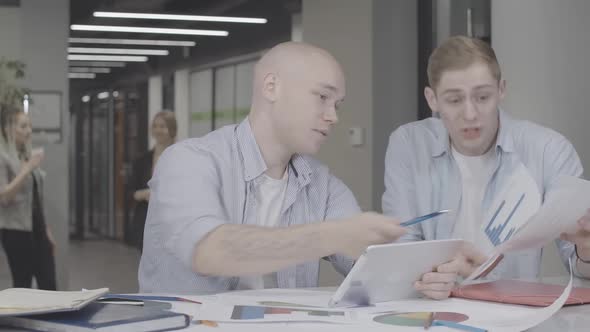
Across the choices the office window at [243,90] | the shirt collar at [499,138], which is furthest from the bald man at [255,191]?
the office window at [243,90]

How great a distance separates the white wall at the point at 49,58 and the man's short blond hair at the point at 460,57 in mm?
4337

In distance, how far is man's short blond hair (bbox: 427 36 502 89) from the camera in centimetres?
269

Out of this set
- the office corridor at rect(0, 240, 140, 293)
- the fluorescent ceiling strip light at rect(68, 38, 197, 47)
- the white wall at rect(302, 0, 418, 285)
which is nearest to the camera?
the white wall at rect(302, 0, 418, 285)

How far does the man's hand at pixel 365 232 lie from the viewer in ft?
6.11

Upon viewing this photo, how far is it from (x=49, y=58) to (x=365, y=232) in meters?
5.15

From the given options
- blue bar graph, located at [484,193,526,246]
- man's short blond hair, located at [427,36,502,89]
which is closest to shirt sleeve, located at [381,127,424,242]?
man's short blond hair, located at [427,36,502,89]

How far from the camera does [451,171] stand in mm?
2834

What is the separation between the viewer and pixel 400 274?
77.1 inches

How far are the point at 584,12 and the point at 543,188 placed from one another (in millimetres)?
1862

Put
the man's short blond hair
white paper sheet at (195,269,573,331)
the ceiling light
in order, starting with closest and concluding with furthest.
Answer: white paper sheet at (195,269,573,331) → the man's short blond hair → the ceiling light

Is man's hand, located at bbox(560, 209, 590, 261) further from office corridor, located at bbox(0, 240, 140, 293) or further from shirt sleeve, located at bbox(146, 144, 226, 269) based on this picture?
office corridor, located at bbox(0, 240, 140, 293)

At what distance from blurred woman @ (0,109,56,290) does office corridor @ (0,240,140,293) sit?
12 cm

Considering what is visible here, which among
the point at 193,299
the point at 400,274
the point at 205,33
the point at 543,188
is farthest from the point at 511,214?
the point at 205,33

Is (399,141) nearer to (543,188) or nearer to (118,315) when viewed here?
(543,188)
